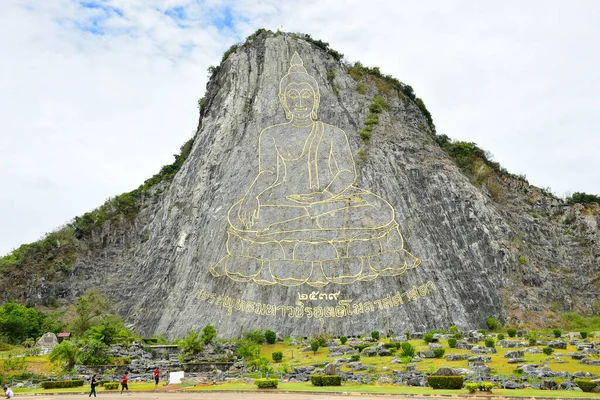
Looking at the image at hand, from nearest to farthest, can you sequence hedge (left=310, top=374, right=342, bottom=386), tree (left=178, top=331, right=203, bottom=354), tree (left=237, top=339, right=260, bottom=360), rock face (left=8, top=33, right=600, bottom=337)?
1. hedge (left=310, top=374, right=342, bottom=386)
2. tree (left=237, top=339, right=260, bottom=360)
3. tree (left=178, top=331, right=203, bottom=354)
4. rock face (left=8, top=33, right=600, bottom=337)

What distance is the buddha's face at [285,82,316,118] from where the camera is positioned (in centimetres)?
4638

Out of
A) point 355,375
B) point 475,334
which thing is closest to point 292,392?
point 355,375

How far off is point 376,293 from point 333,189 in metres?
9.18

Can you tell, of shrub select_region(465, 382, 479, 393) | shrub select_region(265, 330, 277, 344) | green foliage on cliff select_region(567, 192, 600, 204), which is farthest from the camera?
green foliage on cliff select_region(567, 192, 600, 204)

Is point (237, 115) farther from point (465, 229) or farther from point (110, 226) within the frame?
point (465, 229)

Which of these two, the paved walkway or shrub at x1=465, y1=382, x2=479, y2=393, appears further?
shrub at x1=465, y1=382, x2=479, y2=393

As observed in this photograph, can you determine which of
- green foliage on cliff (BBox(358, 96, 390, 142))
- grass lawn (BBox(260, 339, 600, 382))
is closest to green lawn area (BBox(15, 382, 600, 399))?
grass lawn (BBox(260, 339, 600, 382))

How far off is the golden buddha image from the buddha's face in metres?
0.85

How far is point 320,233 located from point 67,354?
17876mm

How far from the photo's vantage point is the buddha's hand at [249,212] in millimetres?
40062

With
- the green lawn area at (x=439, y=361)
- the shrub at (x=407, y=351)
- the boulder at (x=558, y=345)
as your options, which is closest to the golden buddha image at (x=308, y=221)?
the green lawn area at (x=439, y=361)

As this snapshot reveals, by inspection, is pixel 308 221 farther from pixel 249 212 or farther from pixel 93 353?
pixel 93 353

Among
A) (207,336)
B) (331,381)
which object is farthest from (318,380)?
(207,336)

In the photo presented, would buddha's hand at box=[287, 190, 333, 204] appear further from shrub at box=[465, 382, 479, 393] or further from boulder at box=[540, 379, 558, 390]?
shrub at box=[465, 382, 479, 393]
